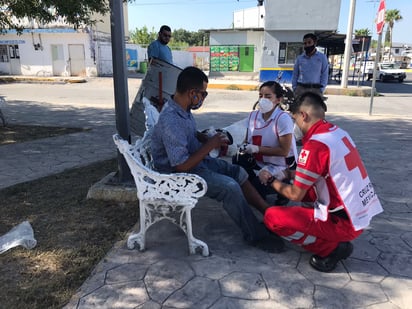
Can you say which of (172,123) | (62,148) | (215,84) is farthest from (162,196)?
(215,84)

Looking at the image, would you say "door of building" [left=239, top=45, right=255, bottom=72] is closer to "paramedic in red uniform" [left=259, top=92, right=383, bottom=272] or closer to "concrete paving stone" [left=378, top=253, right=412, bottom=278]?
"paramedic in red uniform" [left=259, top=92, right=383, bottom=272]

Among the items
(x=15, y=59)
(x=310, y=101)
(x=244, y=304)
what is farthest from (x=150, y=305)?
(x=15, y=59)

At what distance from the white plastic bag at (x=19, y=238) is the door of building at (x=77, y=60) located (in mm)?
24553

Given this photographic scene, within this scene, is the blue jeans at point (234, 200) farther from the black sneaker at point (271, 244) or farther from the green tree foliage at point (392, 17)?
the green tree foliage at point (392, 17)

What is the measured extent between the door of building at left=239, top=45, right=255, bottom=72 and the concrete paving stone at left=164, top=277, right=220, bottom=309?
69.7 feet

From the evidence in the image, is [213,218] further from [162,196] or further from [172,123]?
[172,123]

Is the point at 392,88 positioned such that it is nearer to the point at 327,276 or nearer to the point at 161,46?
the point at 161,46

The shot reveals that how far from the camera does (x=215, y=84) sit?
19000mm

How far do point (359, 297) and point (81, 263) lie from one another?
1971 mm

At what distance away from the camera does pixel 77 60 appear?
1015 inches

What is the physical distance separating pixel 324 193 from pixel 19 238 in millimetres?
2466

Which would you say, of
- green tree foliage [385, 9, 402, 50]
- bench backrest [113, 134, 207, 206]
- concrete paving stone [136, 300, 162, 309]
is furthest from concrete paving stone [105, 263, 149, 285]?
green tree foliage [385, 9, 402, 50]

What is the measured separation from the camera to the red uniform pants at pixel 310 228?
248cm

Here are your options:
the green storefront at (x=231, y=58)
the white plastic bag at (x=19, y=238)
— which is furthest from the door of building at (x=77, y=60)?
the white plastic bag at (x=19, y=238)
